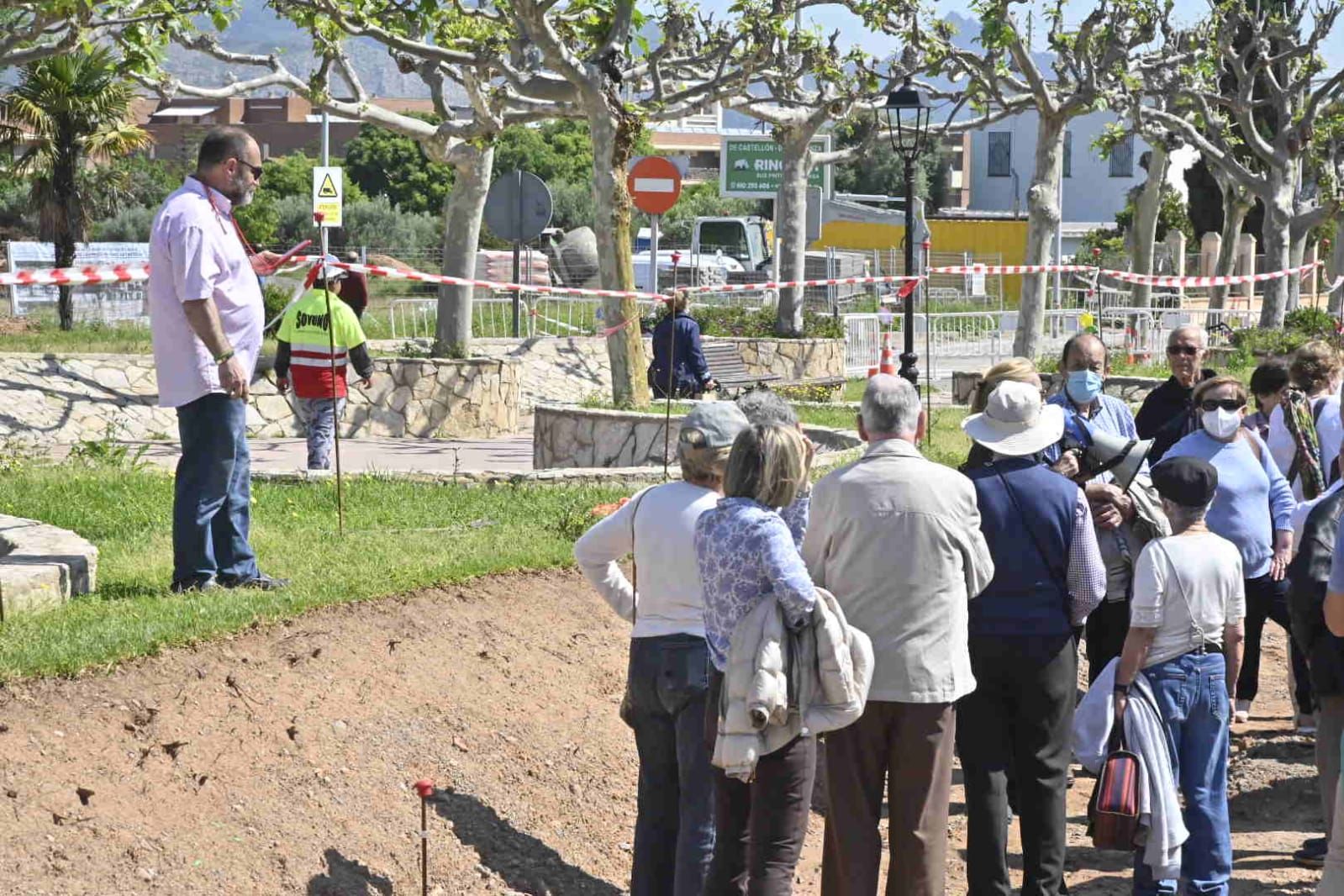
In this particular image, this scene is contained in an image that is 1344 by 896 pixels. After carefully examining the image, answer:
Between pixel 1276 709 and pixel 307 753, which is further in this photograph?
pixel 1276 709

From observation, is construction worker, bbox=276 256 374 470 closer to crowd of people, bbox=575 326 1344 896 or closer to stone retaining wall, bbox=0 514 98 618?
stone retaining wall, bbox=0 514 98 618

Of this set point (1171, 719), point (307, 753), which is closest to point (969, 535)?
point (1171, 719)

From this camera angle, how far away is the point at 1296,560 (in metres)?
5.75

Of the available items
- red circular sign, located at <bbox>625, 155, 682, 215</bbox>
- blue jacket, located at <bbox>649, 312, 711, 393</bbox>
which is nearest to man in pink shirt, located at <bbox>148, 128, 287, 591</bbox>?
blue jacket, located at <bbox>649, 312, 711, 393</bbox>

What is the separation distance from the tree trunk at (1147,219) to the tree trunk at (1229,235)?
1.41m

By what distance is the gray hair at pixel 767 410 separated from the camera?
5035 mm

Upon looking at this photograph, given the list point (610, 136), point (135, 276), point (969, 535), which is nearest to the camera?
point (969, 535)

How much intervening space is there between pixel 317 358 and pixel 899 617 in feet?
26.0

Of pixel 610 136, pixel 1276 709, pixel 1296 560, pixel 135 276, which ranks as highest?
pixel 610 136

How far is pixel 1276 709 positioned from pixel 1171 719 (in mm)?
3678

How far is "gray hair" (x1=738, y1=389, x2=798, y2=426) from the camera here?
5.04 m

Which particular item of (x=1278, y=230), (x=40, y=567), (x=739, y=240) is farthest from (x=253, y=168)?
(x=739, y=240)

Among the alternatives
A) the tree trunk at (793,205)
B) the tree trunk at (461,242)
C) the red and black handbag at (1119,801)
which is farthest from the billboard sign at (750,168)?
the red and black handbag at (1119,801)

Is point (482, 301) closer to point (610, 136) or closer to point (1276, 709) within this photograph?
point (610, 136)
